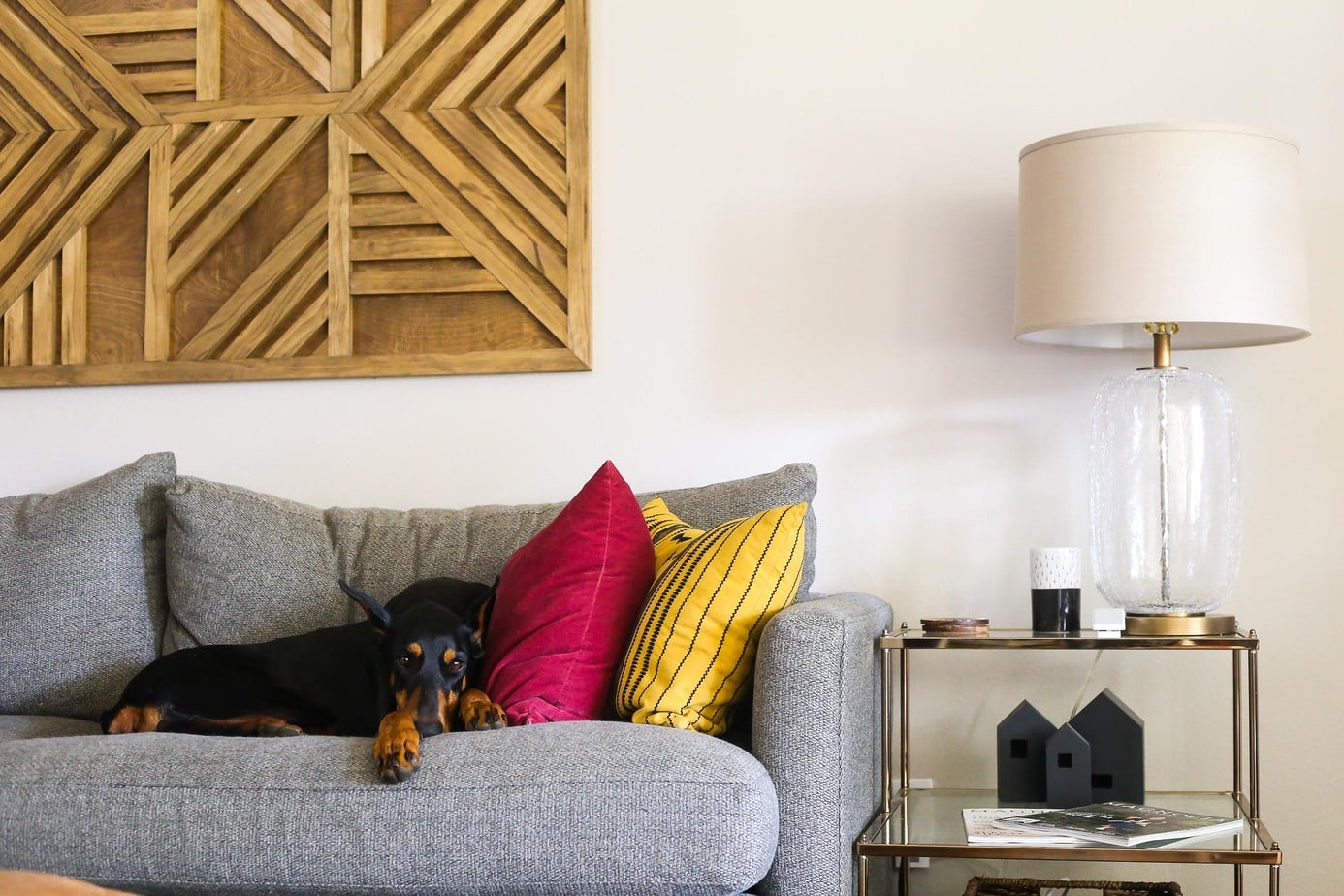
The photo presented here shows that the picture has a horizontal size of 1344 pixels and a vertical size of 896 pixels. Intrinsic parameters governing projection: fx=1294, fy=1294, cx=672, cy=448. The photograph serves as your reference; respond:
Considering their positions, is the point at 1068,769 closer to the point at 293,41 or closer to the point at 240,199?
the point at 240,199

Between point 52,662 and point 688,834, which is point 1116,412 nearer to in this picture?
point 688,834

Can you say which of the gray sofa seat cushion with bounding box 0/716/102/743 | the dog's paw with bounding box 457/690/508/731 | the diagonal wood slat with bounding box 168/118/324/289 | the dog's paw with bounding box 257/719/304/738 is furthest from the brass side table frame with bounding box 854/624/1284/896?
the diagonal wood slat with bounding box 168/118/324/289

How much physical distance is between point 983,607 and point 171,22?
2223 mm

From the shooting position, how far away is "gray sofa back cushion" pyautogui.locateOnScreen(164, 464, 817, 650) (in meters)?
2.42

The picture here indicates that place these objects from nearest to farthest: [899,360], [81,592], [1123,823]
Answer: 1. [1123,823]
2. [81,592]
3. [899,360]

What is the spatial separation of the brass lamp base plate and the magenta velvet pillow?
0.84m

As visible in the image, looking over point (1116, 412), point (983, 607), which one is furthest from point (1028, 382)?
point (983, 607)

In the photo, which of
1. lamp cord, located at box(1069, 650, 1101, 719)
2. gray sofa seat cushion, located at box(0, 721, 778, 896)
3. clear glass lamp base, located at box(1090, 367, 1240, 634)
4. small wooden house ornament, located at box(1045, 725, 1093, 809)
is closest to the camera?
gray sofa seat cushion, located at box(0, 721, 778, 896)

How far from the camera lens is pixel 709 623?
77.1 inches

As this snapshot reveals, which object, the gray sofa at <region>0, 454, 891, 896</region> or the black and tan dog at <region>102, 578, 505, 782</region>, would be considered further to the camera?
the black and tan dog at <region>102, 578, 505, 782</region>

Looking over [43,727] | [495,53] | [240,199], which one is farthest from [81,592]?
[495,53]

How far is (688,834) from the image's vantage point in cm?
162

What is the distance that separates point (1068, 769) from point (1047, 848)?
30cm

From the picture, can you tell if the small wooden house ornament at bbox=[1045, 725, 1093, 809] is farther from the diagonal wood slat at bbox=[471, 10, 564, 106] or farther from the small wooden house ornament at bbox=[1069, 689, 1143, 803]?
the diagonal wood slat at bbox=[471, 10, 564, 106]
